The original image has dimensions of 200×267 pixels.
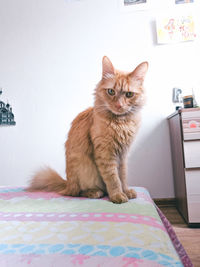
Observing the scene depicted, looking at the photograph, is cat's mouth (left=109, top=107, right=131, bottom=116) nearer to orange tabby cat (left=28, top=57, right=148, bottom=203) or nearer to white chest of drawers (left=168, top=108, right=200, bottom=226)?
orange tabby cat (left=28, top=57, right=148, bottom=203)

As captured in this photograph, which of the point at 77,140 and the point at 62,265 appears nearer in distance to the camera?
the point at 62,265

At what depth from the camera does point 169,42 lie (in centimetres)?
188

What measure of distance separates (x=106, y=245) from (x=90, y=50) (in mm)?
1839

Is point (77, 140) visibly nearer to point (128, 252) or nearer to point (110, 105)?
point (110, 105)

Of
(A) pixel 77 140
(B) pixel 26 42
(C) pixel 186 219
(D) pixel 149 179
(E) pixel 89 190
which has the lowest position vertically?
(C) pixel 186 219

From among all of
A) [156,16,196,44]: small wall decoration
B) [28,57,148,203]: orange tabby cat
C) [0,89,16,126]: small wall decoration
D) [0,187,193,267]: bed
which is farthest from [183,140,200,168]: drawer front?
[0,89,16,126]: small wall decoration

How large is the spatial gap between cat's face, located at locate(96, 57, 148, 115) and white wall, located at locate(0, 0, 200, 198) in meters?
0.93

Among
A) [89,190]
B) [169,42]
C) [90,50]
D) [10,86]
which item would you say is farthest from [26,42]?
[89,190]

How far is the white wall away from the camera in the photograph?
1898mm

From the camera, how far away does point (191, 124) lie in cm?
146

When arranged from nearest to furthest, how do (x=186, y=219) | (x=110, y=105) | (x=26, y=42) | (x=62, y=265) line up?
(x=62, y=265)
(x=110, y=105)
(x=186, y=219)
(x=26, y=42)

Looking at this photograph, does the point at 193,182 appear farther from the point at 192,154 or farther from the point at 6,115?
the point at 6,115

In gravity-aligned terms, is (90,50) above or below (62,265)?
above

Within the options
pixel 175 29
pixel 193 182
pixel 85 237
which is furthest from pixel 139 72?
pixel 175 29
